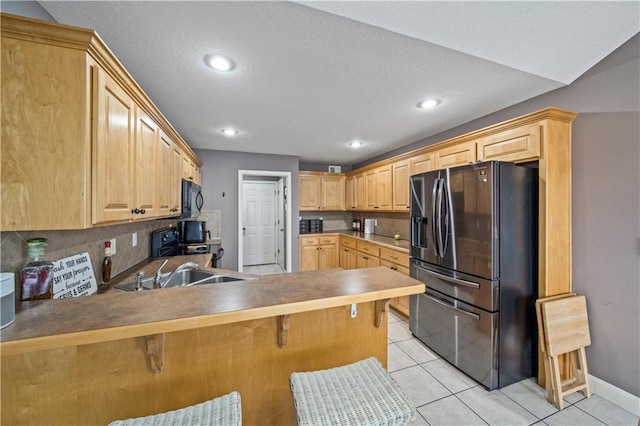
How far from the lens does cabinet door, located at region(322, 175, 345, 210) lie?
5465 mm

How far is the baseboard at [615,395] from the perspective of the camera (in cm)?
174

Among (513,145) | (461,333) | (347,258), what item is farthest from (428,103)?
(347,258)

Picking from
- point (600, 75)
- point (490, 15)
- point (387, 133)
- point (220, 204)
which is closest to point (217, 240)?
point (220, 204)

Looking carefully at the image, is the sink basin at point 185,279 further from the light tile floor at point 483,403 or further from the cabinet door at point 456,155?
the cabinet door at point 456,155

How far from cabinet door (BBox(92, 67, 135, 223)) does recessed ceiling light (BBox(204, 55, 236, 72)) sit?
0.58 metres

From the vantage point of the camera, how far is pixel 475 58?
5.65 feet

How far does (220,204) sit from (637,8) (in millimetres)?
4827

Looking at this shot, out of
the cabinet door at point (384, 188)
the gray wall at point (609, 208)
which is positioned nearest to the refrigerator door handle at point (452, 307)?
the gray wall at point (609, 208)

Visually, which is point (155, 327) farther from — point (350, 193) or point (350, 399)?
point (350, 193)

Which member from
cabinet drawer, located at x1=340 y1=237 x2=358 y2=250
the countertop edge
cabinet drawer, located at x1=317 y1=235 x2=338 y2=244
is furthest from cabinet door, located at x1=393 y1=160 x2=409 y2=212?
the countertop edge

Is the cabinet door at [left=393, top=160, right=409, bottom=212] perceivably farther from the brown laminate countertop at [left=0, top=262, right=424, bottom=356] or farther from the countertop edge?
the countertop edge

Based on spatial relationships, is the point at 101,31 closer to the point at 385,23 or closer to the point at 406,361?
the point at 385,23

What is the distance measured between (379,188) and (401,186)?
609mm

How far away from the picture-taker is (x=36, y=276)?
1.10m
